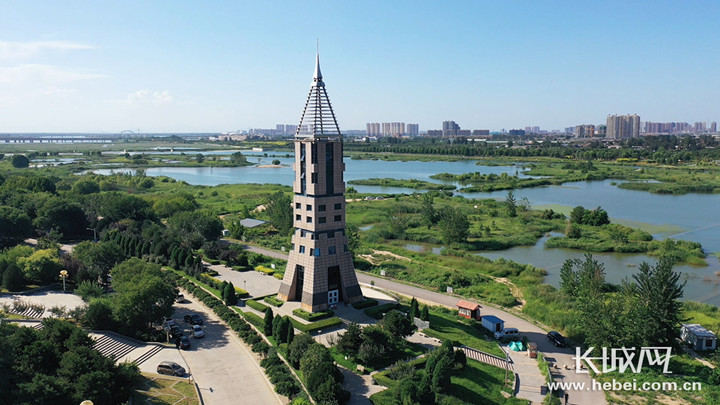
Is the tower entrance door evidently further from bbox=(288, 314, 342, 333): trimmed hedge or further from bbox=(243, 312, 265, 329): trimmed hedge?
bbox=(243, 312, 265, 329): trimmed hedge

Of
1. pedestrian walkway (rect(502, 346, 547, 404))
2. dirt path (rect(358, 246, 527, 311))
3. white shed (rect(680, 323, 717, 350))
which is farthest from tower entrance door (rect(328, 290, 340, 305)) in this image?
white shed (rect(680, 323, 717, 350))

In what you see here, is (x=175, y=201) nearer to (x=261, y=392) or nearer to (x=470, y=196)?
(x=261, y=392)

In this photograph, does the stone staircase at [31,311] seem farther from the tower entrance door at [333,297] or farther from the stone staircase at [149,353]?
the tower entrance door at [333,297]

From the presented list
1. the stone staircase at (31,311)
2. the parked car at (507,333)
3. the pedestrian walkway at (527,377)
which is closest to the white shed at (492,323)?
the parked car at (507,333)

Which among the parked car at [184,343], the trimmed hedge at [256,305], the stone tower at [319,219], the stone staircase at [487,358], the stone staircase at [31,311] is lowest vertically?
the stone staircase at [487,358]

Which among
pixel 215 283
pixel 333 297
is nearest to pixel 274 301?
pixel 333 297

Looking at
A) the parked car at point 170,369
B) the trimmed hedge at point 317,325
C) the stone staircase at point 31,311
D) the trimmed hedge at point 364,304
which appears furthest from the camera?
the trimmed hedge at point 364,304

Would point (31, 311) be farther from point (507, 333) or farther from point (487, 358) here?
point (507, 333)

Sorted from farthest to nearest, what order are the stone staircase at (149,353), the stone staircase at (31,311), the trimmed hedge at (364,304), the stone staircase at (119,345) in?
the trimmed hedge at (364,304) < the stone staircase at (31,311) < the stone staircase at (119,345) < the stone staircase at (149,353)
